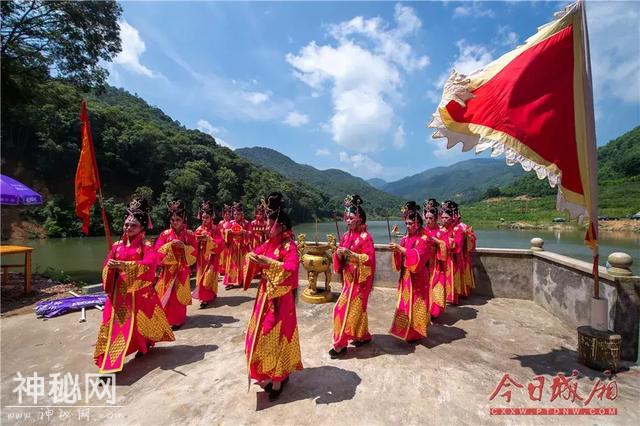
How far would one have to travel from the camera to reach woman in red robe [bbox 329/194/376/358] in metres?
4.62

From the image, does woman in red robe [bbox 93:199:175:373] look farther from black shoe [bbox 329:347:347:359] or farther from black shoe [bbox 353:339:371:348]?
black shoe [bbox 353:339:371:348]

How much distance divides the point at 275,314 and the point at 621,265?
4.34 m

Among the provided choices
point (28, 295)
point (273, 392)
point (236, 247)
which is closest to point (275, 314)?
point (273, 392)

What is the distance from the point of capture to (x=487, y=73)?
160 inches

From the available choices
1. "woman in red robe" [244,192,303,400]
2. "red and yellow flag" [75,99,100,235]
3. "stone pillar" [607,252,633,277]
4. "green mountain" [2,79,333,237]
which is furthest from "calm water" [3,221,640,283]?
"woman in red robe" [244,192,303,400]

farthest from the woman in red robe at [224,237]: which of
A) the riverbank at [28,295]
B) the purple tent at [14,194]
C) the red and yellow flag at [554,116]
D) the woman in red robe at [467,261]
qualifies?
the red and yellow flag at [554,116]

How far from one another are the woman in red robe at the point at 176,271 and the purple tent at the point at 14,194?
4412 millimetres

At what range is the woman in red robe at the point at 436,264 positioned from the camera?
19.5 ft

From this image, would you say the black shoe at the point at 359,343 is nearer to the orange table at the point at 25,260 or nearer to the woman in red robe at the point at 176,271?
the woman in red robe at the point at 176,271

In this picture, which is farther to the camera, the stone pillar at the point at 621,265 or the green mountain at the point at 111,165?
the green mountain at the point at 111,165

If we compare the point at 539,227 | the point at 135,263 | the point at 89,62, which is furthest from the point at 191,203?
the point at 539,227

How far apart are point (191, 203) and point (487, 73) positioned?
40.2 metres

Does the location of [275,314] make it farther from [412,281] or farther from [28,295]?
[28,295]

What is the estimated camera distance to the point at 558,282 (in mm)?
6062
